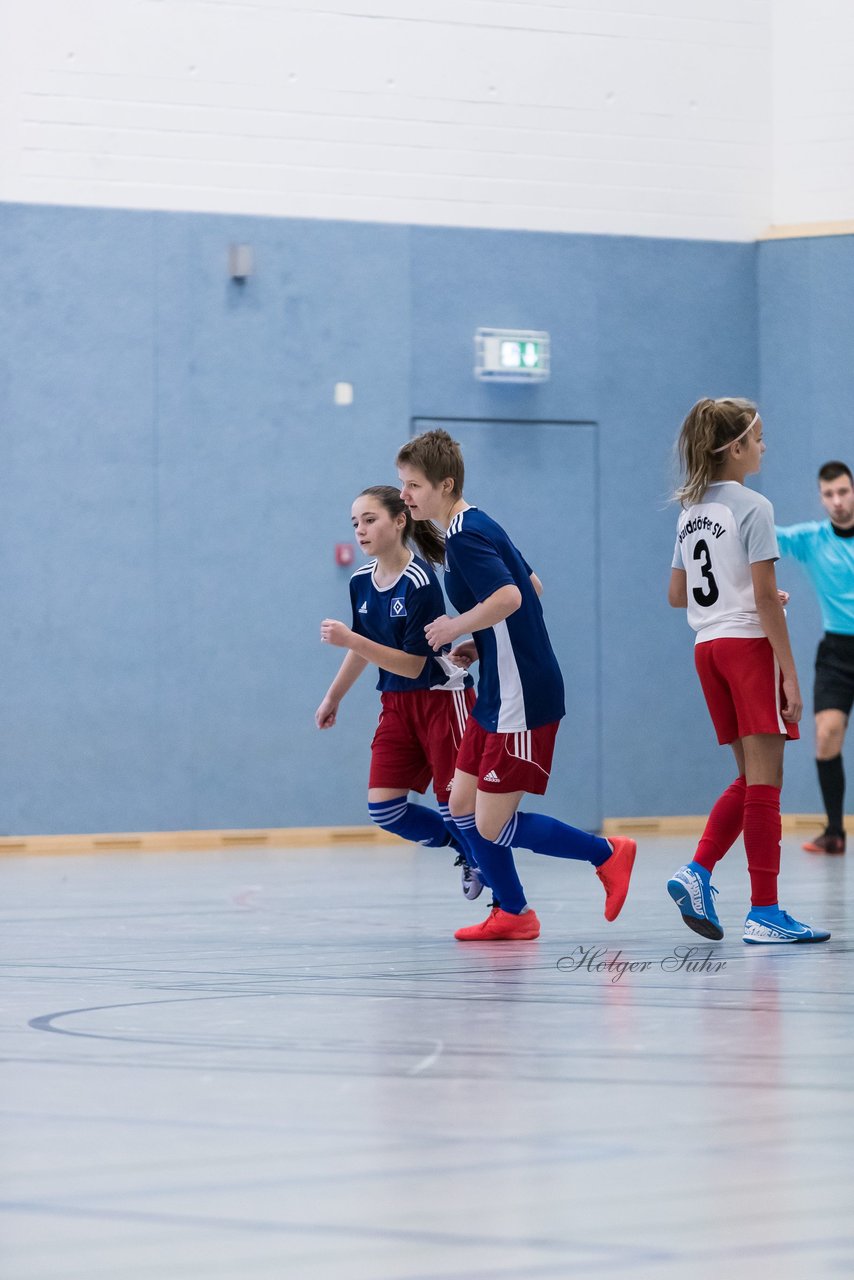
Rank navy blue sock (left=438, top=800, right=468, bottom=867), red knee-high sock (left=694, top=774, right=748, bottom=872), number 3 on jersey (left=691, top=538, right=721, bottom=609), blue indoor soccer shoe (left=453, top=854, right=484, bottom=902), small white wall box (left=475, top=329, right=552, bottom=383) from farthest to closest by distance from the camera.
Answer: small white wall box (left=475, top=329, right=552, bottom=383) < blue indoor soccer shoe (left=453, top=854, right=484, bottom=902) < navy blue sock (left=438, top=800, right=468, bottom=867) < red knee-high sock (left=694, top=774, right=748, bottom=872) < number 3 on jersey (left=691, top=538, right=721, bottom=609)

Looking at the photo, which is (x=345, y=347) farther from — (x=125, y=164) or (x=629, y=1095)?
(x=629, y=1095)

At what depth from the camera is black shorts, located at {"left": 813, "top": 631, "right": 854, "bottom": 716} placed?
8320mm

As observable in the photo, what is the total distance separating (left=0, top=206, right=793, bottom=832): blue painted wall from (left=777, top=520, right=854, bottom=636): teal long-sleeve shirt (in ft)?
6.80

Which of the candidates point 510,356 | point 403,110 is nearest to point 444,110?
point 403,110

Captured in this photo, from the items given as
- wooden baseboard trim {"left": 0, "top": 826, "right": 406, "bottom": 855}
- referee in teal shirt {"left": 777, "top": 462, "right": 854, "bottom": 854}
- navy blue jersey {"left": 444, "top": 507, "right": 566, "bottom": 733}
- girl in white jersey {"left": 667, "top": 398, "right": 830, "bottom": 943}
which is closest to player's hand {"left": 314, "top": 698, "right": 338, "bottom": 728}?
navy blue jersey {"left": 444, "top": 507, "right": 566, "bottom": 733}

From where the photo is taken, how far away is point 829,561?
8.15 metres

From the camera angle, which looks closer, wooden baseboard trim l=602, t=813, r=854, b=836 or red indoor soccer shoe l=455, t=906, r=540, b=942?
red indoor soccer shoe l=455, t=906, r=540, b=942

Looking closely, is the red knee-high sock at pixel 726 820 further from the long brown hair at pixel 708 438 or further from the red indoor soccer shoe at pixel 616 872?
the long brown hair at pixel 708 438

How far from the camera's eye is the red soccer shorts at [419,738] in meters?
5.54

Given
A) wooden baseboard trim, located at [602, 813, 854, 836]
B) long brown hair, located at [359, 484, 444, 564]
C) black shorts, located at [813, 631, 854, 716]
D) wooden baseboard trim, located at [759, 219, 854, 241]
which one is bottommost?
wooden baseboard trim, located at [602, 813, 854, 836]

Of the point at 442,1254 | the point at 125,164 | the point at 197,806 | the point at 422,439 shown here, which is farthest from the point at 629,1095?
the point at 125,164

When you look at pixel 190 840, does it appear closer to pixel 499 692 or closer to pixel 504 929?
pixel 504 929

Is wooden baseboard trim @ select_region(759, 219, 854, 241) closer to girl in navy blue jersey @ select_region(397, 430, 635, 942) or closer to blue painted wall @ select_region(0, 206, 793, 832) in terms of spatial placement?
blue painted wall @ select_region(0, 206, 793, 832)

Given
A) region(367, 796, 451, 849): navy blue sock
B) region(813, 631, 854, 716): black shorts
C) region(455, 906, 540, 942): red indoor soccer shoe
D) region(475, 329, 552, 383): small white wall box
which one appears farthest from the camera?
region(475, 329, 552, 383): small white wall box
